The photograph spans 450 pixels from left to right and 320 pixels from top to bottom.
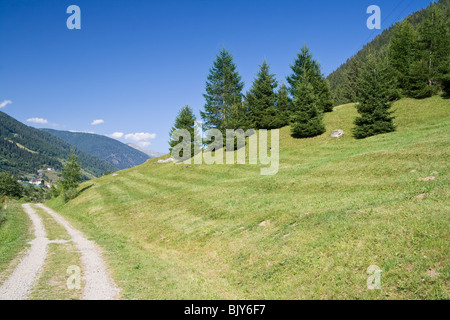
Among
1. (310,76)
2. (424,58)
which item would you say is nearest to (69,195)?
(310,76)

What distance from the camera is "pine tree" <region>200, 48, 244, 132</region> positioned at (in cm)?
5679

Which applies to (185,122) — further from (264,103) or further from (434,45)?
(434,45)

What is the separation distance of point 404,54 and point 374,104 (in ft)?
89.9

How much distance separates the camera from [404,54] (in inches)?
2021

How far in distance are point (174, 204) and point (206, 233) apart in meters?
11.1

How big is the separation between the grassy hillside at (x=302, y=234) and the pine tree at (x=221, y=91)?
29.4m

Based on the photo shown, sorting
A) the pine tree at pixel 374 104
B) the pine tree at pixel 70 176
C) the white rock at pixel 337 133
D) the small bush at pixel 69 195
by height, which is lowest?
the small bush at pixel 69 195

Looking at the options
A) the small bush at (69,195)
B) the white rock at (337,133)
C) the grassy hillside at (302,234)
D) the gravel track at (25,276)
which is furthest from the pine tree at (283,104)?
the small bush at (69,195)

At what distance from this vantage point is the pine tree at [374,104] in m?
35.1

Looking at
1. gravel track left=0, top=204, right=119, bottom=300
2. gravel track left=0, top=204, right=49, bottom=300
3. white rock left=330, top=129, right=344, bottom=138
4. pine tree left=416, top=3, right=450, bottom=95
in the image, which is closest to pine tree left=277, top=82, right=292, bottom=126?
white rock left=330, top=129, right=344, bottom=138

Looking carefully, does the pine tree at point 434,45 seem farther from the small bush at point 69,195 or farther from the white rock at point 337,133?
the small bush at point 69,195

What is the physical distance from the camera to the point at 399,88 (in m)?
50.9
